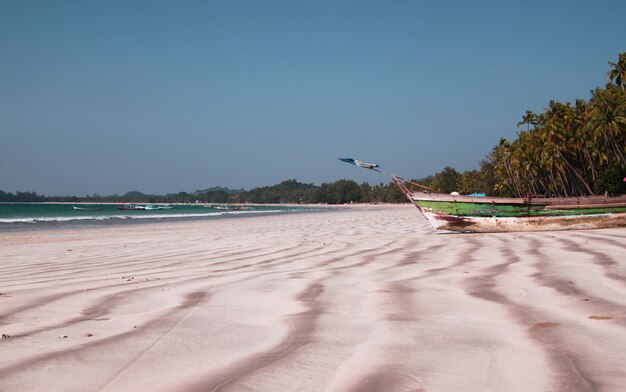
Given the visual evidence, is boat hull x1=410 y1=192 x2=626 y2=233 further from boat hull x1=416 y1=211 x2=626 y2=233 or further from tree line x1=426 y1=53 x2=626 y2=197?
tree line x1=426 y1=53 x2=626 y2=197

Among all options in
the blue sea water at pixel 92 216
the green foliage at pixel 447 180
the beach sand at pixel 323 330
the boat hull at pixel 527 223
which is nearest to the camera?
the beach sand at pixel 323 330

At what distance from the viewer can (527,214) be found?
13.9m

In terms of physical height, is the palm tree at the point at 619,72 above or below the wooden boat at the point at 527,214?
above

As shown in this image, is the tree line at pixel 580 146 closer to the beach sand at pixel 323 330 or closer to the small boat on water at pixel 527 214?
the small boat on water at pixel 527 214

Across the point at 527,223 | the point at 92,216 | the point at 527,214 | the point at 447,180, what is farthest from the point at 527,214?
the point at 447,180

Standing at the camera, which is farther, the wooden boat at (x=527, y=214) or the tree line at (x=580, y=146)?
the tree line at (x=580, y=146)

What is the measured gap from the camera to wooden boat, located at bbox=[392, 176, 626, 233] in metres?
13.7

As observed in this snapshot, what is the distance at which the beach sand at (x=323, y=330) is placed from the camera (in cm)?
215

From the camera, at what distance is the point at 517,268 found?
588cm

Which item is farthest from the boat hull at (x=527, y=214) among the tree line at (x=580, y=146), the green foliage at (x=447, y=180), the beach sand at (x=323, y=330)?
the green foliage at (x=447, y=180)

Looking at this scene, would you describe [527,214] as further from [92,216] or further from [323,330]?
[92,216]

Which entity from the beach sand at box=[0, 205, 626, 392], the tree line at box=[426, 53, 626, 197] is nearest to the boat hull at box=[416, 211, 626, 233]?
the beach sand at box=[0, 205, 626, 392]

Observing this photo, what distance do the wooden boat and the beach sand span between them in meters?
7.82

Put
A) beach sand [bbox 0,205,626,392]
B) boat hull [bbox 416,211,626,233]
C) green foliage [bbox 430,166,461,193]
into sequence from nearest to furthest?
beach sand [bbox 0,205,626,392] < boat hull [bbox 416,211,626,233] < green foliage [bbox 430,166,461,193]
